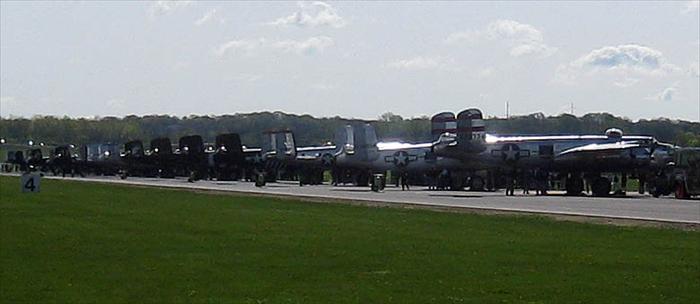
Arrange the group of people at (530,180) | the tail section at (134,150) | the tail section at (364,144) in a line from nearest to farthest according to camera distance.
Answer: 1. the group of people at (530,180)
2. the tail section at (364,144)
3. the tail section at (134,150)

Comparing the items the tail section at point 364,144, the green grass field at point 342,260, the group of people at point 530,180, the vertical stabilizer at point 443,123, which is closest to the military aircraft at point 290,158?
the tail section at point 364,144

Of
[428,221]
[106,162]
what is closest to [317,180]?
[106,162]

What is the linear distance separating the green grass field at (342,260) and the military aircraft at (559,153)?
24.7 meters

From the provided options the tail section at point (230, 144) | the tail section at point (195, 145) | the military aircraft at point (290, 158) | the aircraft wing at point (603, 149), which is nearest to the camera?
the aircraft wing at point (603, 149)

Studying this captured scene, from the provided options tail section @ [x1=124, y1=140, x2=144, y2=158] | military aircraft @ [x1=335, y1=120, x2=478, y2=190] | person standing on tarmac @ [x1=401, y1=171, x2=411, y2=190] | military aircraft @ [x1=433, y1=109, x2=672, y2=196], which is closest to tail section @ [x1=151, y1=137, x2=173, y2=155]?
tail section @ [x1=124, y1=140, x2=144, y2=158]

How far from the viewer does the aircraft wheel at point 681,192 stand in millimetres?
54406

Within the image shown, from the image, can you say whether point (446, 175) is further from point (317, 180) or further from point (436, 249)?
point (436, 249)

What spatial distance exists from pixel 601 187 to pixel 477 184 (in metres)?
11.7

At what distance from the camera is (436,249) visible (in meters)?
24.2

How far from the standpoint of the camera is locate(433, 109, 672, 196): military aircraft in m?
59.2

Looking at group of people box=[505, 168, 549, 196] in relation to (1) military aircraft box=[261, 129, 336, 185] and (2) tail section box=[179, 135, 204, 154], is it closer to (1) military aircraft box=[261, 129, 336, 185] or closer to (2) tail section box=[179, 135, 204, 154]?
(1) military aircraft box=[261, 129, 336, 185]

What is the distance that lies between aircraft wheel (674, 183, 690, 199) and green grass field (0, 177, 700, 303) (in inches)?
817

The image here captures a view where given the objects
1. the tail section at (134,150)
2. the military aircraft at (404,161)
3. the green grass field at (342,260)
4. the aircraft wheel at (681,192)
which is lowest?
the green grass field at (342,260)

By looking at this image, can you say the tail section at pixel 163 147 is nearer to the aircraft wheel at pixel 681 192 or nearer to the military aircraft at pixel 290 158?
the military aircraft at pixel 290 158
